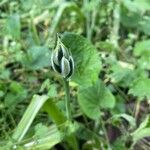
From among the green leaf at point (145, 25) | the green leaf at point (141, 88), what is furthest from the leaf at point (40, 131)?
the green leaf at point (145, 25)

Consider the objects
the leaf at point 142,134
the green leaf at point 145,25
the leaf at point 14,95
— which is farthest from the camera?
the green leaf at point 145,25

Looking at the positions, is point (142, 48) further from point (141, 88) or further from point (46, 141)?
point (46, 141)

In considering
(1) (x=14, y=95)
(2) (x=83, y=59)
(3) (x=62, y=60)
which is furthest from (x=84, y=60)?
(1) (x=14, y=95)

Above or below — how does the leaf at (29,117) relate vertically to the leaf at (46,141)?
above

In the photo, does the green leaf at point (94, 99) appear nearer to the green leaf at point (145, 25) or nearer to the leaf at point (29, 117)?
the leaf at point (29, 117)

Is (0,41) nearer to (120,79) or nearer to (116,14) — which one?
(116,14)

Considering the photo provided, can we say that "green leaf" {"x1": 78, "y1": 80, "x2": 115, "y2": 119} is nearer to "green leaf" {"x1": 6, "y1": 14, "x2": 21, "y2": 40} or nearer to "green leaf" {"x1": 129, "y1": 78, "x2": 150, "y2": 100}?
"green leaf" {"x1": 129, "y1": 78, "x2": 150, "y2": 100}
